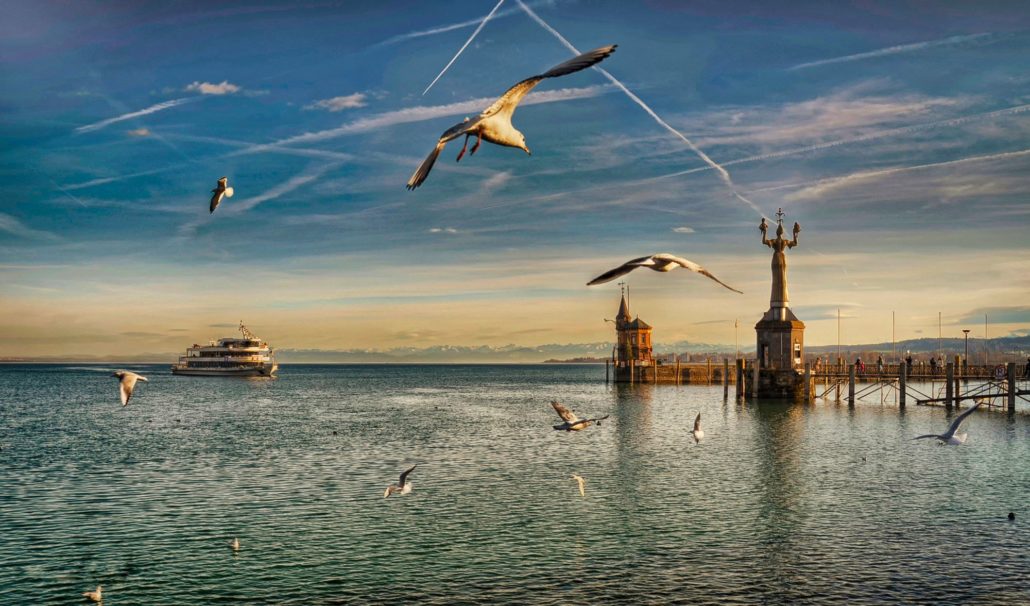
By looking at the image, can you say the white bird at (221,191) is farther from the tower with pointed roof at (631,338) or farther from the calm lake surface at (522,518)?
the tower with pointed roof at (631,338)

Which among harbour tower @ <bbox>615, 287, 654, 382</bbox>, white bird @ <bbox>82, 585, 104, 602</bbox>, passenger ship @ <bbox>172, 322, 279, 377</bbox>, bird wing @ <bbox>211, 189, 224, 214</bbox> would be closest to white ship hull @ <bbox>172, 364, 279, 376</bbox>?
passenger ship @ <bbox>172, 322, 279, 377</bbox>

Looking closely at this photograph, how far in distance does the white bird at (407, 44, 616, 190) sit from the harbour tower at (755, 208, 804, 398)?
59777 mm

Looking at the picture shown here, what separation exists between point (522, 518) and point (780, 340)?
47.3m

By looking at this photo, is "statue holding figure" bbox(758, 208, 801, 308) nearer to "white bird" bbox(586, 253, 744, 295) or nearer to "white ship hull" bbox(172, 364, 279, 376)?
"white bird" bbox(586, 253, 744, 295)

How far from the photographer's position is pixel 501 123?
39.9 ft

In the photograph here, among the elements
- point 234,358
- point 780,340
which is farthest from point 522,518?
point 234,358

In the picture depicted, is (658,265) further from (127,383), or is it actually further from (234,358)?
(234,358)

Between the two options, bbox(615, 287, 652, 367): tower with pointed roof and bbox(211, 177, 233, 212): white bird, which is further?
bbox(615, 287, 652, 367): tower with pointed roof

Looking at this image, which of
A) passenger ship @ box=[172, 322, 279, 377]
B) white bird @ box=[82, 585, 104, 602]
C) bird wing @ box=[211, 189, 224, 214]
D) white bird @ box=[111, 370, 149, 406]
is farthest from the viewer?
passenger ship @ box=[172, 322, 279, 377]

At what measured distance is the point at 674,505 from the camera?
28.5 m

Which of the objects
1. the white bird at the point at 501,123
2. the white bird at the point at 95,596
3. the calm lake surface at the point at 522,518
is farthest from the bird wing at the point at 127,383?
the white bird at the point at 501,123

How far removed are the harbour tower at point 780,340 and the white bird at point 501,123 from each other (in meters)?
59.8

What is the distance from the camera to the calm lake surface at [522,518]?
1986cm

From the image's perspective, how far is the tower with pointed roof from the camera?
117 metres
